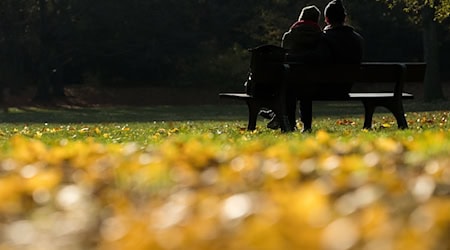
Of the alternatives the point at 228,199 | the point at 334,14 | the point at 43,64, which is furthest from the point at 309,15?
the point at 43,64

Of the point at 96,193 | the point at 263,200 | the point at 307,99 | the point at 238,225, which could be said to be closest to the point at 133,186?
the point at 96,193

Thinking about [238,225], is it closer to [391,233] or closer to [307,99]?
[391,233]

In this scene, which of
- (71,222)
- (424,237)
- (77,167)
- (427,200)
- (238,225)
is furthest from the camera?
(77,167)

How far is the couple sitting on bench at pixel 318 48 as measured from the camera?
12195 mm

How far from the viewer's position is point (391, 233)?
2.27 metres

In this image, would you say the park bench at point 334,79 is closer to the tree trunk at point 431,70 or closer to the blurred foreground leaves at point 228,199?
the blurred foreground leaves at point 228,199

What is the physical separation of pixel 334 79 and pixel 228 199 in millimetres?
9206

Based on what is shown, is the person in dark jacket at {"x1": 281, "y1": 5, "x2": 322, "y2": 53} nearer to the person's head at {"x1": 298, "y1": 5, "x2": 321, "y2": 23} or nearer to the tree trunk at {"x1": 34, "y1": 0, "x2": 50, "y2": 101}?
the person's head at {"x1": 298, "y1": 5, "x2": 321, "y2": 23}

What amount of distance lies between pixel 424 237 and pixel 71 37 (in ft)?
162

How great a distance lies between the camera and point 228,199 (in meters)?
3.10

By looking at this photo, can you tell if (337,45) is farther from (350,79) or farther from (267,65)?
(267,65)

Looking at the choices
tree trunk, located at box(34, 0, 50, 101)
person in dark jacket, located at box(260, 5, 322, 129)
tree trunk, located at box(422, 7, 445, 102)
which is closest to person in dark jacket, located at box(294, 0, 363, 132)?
person in dark jacket, located at box(260, 5, 322, 129)

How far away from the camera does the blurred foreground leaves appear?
2.18 metres

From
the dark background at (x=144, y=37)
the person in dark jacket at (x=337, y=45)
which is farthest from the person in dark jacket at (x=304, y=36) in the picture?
the dark background at (x=144, y=37)
